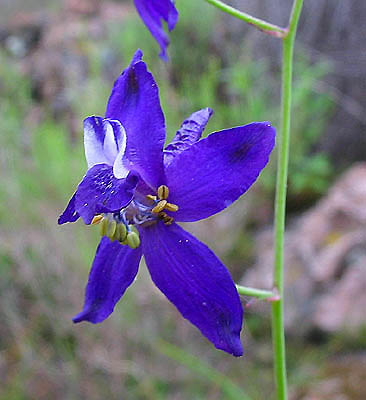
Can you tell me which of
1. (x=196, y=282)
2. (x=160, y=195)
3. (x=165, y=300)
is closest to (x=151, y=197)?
(x=160, y=195)

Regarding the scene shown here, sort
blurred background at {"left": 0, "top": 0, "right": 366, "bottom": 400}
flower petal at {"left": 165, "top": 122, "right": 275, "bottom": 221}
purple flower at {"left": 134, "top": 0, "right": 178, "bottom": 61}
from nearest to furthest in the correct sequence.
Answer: flower petal at {"left": 165, "top": 122, "right": 275, "bottom": 221} < purple flower at {"left": 134, "top": 0, "right": 178, "bottom": 61} < blurred background at {"left": 0, "top": 0, "right": 366, "bottom": 400}

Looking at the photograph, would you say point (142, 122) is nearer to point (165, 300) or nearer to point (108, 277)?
point (108, 277)

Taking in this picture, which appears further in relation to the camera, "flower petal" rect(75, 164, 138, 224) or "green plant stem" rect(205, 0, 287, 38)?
"green plant stem" rect(205, 0, 287, 38)

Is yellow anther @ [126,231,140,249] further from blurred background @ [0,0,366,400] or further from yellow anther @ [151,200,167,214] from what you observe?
blurred background @ [0,0,366,400]

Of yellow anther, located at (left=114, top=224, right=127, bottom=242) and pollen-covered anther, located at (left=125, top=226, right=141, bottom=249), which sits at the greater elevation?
yellow anther, located at (left=114, top=224, right=127, bottom=242)

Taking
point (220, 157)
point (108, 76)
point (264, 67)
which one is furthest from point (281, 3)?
point (220, 157)

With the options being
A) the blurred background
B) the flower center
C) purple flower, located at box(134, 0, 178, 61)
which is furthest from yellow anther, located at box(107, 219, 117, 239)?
the blurred background

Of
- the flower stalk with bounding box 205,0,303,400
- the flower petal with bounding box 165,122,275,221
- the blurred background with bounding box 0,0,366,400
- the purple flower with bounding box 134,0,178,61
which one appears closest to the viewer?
the flower petal with bounding box 165,122,275,221
